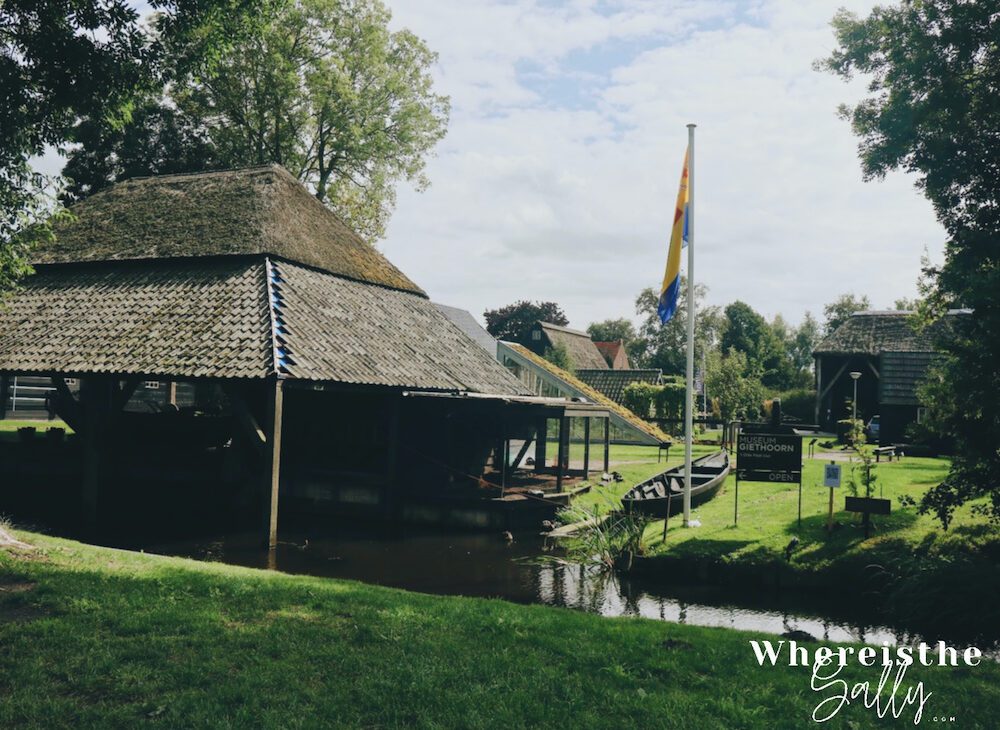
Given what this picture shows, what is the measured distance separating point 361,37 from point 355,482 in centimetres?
2162

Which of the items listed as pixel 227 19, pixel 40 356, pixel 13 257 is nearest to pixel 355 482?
pixel 40 356

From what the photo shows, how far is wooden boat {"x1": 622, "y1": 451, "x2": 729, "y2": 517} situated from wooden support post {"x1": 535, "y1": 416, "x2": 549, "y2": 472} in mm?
4072

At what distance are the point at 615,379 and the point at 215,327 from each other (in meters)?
31.0

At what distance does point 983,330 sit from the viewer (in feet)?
34.6

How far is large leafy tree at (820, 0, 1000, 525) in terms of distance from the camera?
1079 cm

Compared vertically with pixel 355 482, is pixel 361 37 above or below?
above

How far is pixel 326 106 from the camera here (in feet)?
106

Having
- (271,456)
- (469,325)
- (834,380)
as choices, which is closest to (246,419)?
(271,456)

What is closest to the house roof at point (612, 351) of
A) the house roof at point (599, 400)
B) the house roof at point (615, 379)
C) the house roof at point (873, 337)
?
the house roof at point (615, 379)

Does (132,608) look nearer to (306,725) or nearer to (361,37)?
(306,725)

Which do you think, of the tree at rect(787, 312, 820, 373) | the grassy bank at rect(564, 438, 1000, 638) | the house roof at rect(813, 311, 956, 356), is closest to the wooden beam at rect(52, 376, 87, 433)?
the grassy bank at rect(564, 438, 1000, 638)

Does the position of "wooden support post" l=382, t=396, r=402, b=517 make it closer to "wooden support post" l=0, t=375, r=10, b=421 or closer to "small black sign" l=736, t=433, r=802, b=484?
"small black sign" l=736, t=433, r=802, b=484

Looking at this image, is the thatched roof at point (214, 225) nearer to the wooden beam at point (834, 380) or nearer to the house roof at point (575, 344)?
the wooden beam at point (834, 380)

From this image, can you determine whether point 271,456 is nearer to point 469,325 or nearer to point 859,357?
point 469,325
